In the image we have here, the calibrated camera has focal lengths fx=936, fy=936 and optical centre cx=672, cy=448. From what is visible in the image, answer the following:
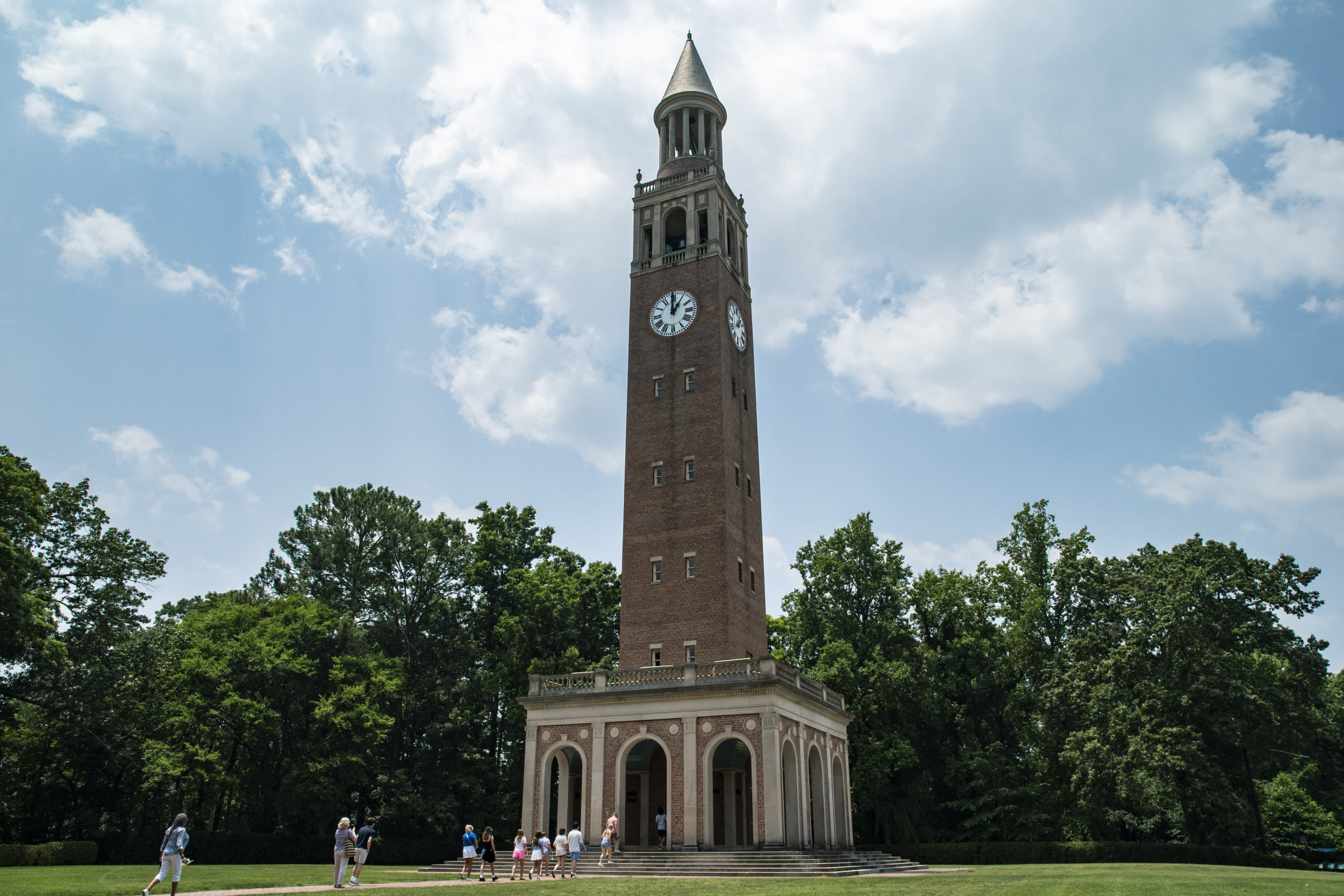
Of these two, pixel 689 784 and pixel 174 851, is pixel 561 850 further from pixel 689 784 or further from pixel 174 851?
pixel 174 851

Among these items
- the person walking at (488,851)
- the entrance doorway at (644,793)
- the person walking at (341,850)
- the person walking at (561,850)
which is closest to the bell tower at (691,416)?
the entrance doorway at (644,793)

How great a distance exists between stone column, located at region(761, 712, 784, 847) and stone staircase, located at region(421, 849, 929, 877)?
866mm

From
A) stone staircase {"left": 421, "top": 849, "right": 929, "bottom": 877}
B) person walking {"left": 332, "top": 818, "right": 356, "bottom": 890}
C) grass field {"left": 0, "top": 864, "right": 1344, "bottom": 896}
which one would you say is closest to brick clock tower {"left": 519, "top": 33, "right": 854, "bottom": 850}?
stone staircase {"left": 421, "top": 849, "right": 929, "bottom": 877}

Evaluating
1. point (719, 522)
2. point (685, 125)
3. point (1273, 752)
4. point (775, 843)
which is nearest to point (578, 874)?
point (775, 843)

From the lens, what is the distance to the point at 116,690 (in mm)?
43719

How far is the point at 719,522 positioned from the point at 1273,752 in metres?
27.6

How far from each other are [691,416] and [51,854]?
1335 inches

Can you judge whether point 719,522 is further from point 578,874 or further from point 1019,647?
point 1019,647

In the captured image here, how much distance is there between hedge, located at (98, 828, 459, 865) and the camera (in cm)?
4694

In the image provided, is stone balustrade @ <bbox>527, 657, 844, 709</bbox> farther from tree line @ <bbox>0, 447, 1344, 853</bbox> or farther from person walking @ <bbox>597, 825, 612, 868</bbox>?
tree line @ <bbox>0, 447, 1344, 853</bbox>

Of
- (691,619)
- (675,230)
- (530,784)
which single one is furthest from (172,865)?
(675,230)

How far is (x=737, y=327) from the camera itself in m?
51.3

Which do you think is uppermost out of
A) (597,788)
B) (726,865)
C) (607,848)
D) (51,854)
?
(597,788)

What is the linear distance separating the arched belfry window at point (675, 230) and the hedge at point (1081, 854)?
3489 cm
